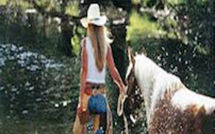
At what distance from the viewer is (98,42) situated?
818 cm

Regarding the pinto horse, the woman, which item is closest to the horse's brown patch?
the pinto horse

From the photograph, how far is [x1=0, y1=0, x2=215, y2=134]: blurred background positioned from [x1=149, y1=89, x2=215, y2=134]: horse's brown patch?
49 centimetres

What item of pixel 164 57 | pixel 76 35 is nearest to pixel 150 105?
pixel 164 57

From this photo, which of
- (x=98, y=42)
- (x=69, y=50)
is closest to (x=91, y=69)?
(x=98, y=42)

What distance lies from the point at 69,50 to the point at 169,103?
17.5m

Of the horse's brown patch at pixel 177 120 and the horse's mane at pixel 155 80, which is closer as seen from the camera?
the horse's brown patch at pixel 177 120

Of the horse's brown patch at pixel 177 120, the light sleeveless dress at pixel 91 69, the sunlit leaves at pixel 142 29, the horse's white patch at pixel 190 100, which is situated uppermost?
the light sleeveless dress at pixel 91 69

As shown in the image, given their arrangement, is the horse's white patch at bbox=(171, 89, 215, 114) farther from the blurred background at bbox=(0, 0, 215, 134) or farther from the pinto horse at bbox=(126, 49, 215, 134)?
the blurred background at bbox=(0, 0, 215, 134)

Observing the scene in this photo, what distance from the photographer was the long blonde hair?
8195 mm

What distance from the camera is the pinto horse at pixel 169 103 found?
7547mm

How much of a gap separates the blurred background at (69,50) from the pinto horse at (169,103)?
0.34m

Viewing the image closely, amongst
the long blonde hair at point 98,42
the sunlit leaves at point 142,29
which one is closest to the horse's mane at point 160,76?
the long blonde hair at point 98,42

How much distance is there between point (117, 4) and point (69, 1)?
3.83m

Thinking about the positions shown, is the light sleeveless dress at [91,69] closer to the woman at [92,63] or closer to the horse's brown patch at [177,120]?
the woman at [92,63]
